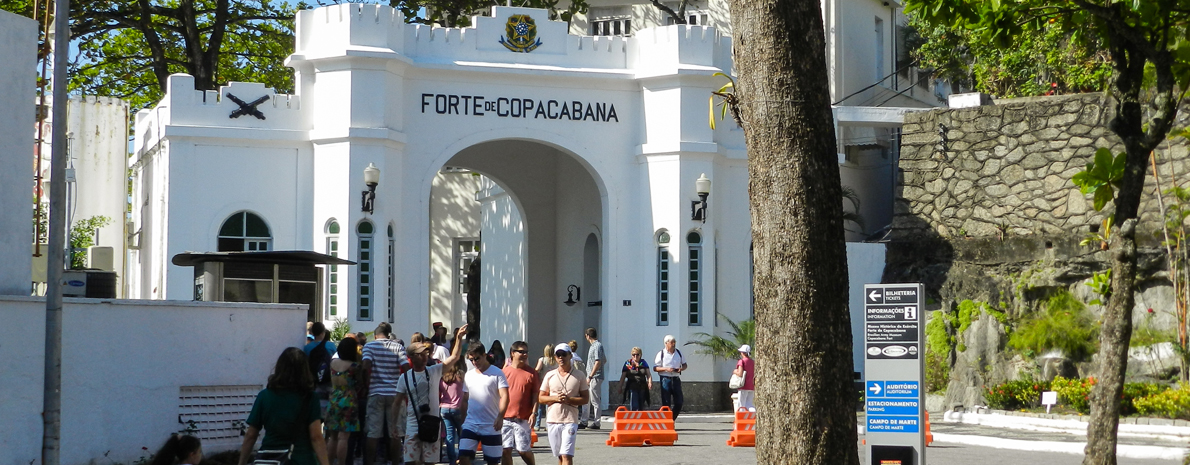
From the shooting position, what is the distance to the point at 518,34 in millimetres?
23562

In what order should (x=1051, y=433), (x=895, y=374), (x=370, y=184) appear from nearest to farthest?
(x=895, y=374) < (x=1051, y=433) < (x=370, y=184)

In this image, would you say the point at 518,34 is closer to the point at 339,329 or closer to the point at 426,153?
the point at 426,153

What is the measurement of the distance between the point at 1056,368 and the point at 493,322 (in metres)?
13.6

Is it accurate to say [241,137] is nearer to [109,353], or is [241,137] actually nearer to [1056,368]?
[109,353]

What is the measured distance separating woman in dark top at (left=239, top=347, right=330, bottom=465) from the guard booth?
9.72m

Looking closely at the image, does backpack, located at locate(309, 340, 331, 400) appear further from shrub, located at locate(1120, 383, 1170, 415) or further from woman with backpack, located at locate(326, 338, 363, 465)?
shrub, located at locate(1120, 383, 1170, 415)

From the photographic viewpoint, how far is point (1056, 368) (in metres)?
21.6

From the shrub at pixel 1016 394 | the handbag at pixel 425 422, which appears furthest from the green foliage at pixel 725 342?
the handbag at pixel 425 422

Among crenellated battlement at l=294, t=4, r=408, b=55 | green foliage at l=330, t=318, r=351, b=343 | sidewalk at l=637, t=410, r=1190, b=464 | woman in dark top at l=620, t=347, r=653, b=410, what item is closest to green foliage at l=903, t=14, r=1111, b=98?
sidewalk at l=637, t=410, r=1190, b=464

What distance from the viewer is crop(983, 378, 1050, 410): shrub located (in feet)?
68.2

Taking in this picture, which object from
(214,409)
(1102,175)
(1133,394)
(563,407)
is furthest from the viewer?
(1133,394)

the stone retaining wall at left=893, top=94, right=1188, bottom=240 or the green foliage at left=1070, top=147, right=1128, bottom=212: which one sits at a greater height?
the stone retaining wall at left=893, top=94, right=1188, bottom=240

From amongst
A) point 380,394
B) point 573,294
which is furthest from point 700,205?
point 380,394

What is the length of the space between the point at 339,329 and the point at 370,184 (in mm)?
2409
